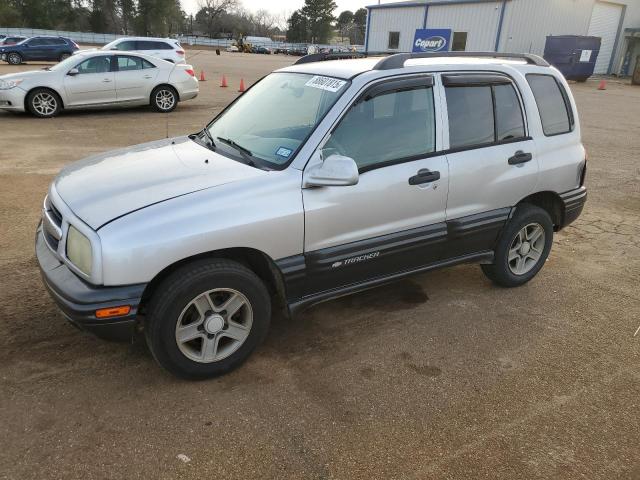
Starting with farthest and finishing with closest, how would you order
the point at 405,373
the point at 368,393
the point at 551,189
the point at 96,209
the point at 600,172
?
the point at 600,172, the point at 551,189, the point at 405,373, the point at 368,393, the point at 96,209

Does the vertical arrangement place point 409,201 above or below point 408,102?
below

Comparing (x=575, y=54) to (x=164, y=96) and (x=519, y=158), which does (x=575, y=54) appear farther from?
(x=519, y=158)

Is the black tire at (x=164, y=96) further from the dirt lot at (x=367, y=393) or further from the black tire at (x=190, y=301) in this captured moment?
the black tire at (x=190, y=301)

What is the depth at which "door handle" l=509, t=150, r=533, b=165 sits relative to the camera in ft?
12.9

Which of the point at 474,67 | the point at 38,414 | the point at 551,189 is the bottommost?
the point at 38,414

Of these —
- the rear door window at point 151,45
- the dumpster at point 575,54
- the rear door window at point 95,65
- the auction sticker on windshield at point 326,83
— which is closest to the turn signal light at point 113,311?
the auction sticker on windshield at point 326,83

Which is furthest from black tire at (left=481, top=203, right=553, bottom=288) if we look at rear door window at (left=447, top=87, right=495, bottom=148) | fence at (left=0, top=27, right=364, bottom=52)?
fence at (left=0, top=27, right=364, bottom=52)

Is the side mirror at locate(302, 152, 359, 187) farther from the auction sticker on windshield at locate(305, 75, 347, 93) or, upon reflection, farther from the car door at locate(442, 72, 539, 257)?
the car door at locate(442, 72, 539, 257)

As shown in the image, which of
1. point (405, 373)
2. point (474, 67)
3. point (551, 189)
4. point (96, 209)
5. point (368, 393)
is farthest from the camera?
point (551, 189)

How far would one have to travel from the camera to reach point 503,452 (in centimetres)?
265

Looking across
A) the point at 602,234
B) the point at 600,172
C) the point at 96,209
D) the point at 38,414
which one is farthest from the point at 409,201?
the point at 600,172

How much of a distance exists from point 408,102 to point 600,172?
689 cm

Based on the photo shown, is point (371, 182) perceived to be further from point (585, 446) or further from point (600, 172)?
point (600, 172)

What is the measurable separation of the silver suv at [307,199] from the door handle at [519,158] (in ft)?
0.07
